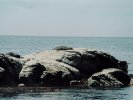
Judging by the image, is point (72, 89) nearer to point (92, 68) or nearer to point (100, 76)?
point (100, 76)

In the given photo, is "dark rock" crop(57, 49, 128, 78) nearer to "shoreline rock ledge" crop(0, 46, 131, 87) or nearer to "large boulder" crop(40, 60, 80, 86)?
"shoreline rock ledge" crop(0, 46, 131, 87)

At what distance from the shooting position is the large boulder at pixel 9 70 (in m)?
47.4

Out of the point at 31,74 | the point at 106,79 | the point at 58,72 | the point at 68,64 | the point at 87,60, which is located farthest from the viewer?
the point at 87,60

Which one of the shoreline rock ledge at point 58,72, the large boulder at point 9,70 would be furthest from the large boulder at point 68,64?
the large boulder at point 9,70

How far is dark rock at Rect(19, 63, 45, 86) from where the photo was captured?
47956 millimetres

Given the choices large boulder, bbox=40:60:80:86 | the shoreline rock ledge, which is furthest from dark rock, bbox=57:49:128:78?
large boulder, bbox=40:60:80:86

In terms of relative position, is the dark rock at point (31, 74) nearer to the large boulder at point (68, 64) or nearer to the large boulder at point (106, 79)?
the large boulder at point (68, 64)

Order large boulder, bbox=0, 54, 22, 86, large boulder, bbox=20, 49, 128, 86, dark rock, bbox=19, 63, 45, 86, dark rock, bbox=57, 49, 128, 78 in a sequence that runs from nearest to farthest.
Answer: large boulder, bbox=0, 54, 22, 86 < dark rock, bbox=19, 63, 45, 86 < large boulder, bbox=20, 49, 128, 86 < dark rock, bbox=57, 49, 128, 78

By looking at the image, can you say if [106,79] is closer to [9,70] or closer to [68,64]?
[68,64]

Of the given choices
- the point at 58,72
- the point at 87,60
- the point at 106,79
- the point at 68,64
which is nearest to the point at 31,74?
the point at 58,72

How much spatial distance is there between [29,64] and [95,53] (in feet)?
30.1

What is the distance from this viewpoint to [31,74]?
48.2m

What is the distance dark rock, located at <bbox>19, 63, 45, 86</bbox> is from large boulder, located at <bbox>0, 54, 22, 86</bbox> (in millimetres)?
658

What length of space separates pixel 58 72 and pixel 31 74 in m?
2.91
